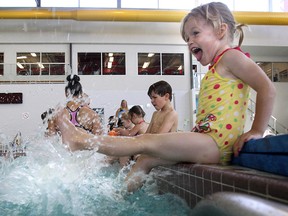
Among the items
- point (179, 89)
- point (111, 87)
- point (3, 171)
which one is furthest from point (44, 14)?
point (3, 171)

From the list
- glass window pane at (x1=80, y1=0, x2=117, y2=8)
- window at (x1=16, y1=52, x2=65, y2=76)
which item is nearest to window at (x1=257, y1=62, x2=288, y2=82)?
glass window pane at (x1=80, y1=0, x2=117, y2=8)

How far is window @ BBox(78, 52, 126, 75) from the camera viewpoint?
14172 millimetres

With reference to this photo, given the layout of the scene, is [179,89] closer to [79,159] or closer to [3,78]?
[3,78]

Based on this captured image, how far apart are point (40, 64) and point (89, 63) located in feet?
5.88

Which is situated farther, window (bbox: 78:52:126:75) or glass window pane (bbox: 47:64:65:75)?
window (bbox: 78:52:126:75)

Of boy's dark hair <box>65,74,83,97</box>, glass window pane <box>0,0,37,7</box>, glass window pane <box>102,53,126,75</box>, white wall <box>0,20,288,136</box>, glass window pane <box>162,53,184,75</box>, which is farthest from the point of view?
glass window pane <box>162,53,184,75</box>

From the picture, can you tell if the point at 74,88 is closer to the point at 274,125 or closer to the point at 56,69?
the point at 56,69

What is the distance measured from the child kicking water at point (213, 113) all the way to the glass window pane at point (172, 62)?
500 inches

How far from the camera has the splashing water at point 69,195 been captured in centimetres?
175

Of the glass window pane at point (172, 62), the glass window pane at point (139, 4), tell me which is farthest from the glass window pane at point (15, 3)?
the glass window pane at point (172, 62)

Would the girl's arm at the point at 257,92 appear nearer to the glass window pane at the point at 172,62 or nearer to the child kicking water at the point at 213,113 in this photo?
the child kicking water at the point at 213,113

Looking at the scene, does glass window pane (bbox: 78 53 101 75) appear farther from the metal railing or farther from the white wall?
the metal railing

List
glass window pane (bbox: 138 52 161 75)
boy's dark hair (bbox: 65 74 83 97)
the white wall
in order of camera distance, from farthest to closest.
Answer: glass window pane (bbox: 138 52 161 75) → the white wall → boy's dark hair (bbox: 65 74 83 97)

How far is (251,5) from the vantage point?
47.9 ft
